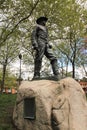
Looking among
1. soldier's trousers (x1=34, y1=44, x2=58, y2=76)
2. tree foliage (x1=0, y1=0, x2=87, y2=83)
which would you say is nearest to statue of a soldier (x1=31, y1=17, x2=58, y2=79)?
soldier's trousers (x1=34, y1=44, x2=58, y2=76)

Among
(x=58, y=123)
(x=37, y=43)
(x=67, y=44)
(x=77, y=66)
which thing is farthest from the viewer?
(x=77, y=66)

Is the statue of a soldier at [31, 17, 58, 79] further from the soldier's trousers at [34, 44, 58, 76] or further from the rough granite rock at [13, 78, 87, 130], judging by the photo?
the rough granite rock at [13, 78, 87, 130]

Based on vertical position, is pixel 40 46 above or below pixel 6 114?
above

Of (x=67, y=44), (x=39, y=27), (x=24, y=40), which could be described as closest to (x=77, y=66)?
(x=67, y=44)

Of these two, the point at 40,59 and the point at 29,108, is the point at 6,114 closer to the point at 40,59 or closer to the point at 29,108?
the point at 40,59

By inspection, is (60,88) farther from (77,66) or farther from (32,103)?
(77,66)

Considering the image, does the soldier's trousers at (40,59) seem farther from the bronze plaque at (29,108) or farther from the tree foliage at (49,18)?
the tree foliage at (49,18)

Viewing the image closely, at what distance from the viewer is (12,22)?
75.4ft

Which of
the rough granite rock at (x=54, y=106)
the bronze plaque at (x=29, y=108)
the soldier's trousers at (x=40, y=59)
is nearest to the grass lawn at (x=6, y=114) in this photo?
the rough granite rock at (x=54, y=106)

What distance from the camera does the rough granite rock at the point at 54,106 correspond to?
977 centimetres

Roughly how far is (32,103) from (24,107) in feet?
1.37

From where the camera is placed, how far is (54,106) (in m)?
9.95

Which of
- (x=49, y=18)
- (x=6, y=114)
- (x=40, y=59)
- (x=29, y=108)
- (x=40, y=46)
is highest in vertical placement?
(x=49, y=18)

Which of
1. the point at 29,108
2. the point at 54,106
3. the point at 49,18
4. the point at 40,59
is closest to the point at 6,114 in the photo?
the point at 40,59
